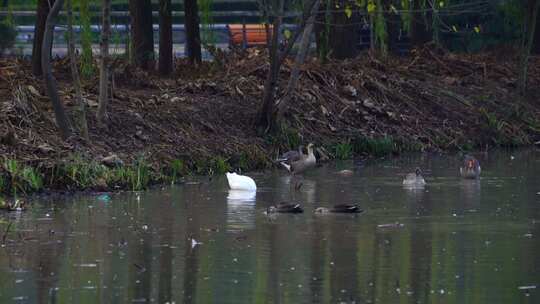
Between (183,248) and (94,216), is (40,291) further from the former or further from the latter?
(94,216)

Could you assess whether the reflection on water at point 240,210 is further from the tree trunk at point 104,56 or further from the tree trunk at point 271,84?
the tree trunk at point 271,84

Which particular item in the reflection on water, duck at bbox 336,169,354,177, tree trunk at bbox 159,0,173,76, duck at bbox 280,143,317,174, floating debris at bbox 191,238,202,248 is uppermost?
tree trunk at bbox 159,0,173,76

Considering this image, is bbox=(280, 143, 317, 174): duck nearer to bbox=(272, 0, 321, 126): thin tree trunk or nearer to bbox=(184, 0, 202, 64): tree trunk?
bbox=(272, 0, 321, 126): thin tree trunk

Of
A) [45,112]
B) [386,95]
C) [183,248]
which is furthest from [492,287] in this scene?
[386,95]

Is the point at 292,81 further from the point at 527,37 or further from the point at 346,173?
the point at 527,37

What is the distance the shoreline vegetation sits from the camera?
20.7m

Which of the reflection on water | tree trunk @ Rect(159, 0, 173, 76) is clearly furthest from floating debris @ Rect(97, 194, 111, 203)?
tree trunk @ Rect(159, 0, 173, 76)

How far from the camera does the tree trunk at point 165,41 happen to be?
1126 inches

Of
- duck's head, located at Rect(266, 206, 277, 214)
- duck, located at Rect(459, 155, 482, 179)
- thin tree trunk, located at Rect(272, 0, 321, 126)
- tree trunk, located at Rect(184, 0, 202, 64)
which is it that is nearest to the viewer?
duck's head, located at Rect(266, 206, 277, 214)

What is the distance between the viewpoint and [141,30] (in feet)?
95.6

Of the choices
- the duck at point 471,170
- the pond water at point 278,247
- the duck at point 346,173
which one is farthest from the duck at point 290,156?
the duck at point 471,170

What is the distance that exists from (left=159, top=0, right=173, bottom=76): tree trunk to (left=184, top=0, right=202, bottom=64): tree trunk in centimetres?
64

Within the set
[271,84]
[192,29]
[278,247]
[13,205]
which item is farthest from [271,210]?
[192,29]

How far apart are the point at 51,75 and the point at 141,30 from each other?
851 centimetres
